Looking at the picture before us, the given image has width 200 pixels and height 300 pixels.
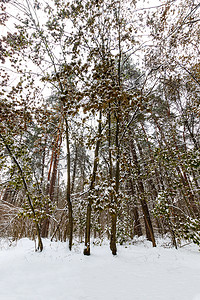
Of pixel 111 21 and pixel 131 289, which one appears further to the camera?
pixel 111 21

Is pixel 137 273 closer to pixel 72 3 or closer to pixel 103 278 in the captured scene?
pixel 103 278

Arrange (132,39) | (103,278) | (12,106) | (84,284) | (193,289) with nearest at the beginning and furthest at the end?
(193,289) → (84,284) → (103,278) → (12,106) → (132,39)

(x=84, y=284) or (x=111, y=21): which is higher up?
(x=111, y=21)

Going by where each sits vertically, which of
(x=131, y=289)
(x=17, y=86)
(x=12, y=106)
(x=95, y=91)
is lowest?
(x=131, y=289)

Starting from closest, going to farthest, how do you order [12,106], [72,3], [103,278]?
[103,278]
[12,106]
[72,3]

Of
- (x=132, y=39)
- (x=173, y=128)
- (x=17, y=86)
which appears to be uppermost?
(x=132, y=39)

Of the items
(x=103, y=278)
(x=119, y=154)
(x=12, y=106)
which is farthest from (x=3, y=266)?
(x=119, y=154)

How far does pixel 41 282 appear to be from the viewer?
3014 mm

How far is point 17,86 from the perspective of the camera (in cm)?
401

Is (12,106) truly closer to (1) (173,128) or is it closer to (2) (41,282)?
(2) (41,282)

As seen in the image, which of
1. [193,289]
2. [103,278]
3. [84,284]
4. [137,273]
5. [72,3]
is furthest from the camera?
[72,3]

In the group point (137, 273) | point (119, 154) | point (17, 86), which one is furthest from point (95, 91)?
point (137, 273)

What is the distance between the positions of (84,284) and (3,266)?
219 cm

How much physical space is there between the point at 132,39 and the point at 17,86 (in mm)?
3947
